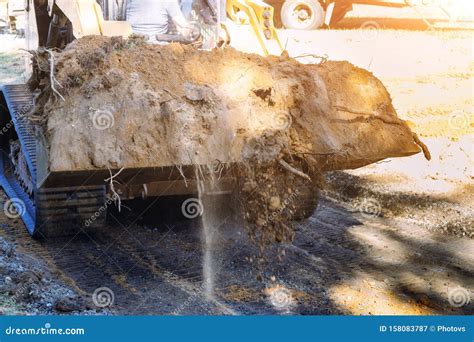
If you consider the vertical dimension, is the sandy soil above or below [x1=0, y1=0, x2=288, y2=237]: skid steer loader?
below

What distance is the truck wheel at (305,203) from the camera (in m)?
5.29

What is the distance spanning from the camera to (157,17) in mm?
5277

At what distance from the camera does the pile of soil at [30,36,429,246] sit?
3943mm

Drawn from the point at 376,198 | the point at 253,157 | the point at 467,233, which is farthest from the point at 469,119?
the point at 253,157
